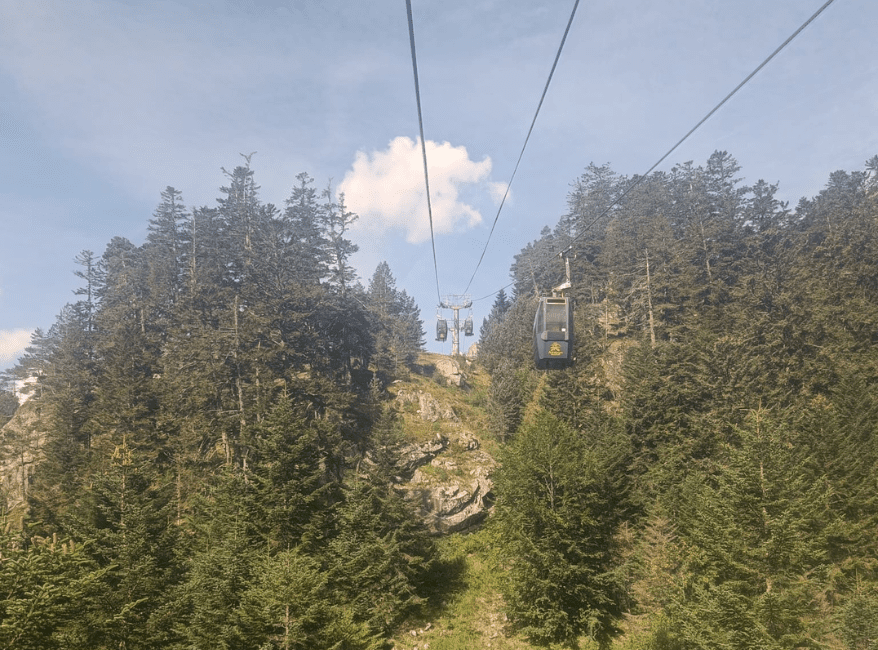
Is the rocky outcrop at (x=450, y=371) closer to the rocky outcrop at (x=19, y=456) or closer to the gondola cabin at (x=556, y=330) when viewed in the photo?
the gondola cabin at (x=556, y=330)

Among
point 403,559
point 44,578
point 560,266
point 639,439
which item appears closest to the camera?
point 44,578

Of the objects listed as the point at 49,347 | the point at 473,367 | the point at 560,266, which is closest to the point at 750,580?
the point at 560,266

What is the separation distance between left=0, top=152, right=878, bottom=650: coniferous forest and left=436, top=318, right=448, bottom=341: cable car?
7.65 meters

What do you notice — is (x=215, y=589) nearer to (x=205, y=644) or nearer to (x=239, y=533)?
(x=205, y=644)

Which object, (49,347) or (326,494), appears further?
(49,347)

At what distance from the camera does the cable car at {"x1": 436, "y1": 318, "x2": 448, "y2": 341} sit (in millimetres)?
60572

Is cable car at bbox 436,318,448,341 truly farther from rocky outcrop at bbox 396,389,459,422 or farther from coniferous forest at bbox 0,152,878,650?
rocky outcrop at bbox 396,389,459,422

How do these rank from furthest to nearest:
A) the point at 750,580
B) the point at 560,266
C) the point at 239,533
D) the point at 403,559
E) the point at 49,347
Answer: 1. the point at 560,266
2. the point at 49,347
3. the point at 403,559
4. the point at 239,533
5. the point at 750,580

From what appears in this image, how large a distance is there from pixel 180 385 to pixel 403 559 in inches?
858

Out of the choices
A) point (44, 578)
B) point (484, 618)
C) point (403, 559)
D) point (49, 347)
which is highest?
point (49, 347)

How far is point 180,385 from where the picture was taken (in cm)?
3541

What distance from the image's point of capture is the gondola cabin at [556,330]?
24.3 metres

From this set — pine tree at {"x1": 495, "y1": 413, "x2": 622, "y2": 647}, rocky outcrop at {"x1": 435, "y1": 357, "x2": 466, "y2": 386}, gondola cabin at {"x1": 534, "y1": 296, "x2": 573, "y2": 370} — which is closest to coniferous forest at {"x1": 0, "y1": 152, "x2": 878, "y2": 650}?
pine tree at {"x1": 495, "y1": 413, "x2": 622, "y2": 647}

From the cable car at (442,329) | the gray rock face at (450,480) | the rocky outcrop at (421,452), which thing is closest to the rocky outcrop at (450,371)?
the cable car at (442,329)
